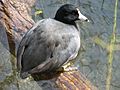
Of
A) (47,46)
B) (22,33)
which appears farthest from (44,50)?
(22,33)

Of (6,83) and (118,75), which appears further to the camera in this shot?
(118,75)

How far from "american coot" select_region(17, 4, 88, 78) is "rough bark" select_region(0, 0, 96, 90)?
138 millimetres

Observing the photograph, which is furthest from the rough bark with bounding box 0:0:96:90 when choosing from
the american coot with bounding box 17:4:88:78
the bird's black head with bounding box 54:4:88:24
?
the bird's black head with bounding box 54:4:88:24

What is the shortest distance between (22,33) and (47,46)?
59 centimetres

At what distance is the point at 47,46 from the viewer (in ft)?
16.3

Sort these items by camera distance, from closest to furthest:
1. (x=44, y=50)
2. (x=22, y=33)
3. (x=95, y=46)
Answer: (x=44, y=50) < (x=22, y=33) < (x=95, y=46)

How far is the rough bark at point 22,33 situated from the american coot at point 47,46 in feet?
0.45

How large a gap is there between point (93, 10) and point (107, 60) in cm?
112

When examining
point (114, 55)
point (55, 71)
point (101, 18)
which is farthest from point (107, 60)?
point (55, 71)

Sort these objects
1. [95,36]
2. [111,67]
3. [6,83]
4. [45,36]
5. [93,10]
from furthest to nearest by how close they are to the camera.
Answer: [93,10]
[95,36]
[111,67]
[6,83]
[45,36]

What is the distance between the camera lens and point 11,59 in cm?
582

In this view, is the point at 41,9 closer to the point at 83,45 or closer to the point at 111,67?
the point at 83,45

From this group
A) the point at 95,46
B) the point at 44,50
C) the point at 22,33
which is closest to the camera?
the point at 44,50

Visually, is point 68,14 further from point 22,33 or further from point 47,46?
point 47,46
